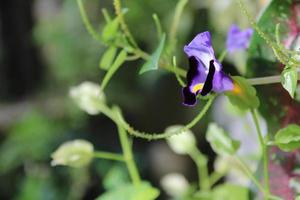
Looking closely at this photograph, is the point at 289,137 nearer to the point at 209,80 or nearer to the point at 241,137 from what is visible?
the point at 209,80

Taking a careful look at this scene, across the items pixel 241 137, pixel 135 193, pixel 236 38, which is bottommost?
pixel 241 137

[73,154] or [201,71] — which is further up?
[201,71]

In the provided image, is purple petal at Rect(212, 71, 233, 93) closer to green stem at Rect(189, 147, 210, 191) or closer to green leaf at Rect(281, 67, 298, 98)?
green leaf at Rect(281, 67, 298, 98)

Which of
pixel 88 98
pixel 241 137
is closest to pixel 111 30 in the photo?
pixel 88 98

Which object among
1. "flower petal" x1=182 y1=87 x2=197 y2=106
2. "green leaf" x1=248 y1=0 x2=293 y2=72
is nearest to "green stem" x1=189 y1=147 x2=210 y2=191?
"green leaf" x1=248 y1=0 x2=293 y2=72

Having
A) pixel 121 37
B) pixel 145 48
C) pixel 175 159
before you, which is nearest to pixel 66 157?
pixel 121 37

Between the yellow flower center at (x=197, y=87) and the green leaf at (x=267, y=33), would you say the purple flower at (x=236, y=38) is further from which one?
the yellow flower center at (x=197, y=87)
